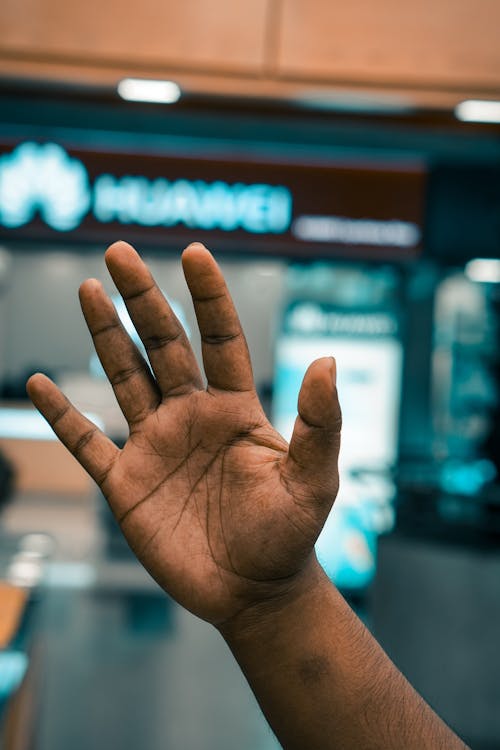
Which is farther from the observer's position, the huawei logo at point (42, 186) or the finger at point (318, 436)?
the huawei logo at point (42, 186)

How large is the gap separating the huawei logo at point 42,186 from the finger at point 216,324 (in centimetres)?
194

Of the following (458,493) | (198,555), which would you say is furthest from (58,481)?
(198,555)

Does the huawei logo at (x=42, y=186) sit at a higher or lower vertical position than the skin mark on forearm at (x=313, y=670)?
higher

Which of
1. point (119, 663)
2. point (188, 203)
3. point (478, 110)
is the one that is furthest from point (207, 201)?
point (119, 663)

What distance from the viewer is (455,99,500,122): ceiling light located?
209cm

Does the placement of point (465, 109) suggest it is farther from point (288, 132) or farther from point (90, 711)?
point (90, 711)

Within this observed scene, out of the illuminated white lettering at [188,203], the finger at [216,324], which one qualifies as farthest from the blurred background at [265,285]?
the finger at [216,324]

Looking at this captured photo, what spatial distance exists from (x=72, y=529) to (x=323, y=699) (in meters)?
2.76

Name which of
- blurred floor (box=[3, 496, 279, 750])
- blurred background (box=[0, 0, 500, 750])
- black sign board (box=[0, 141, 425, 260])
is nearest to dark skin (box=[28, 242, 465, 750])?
blurred background (box=[0, 0, 500, 750])

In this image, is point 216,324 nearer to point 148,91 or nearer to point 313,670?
point 313,670

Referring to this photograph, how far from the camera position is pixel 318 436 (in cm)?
80

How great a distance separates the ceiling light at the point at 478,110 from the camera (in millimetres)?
2086

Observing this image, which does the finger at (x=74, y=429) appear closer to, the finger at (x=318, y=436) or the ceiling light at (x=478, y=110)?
the finger at (x=318, y=436)

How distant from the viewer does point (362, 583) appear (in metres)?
3.56
